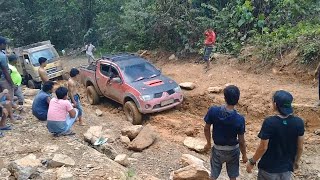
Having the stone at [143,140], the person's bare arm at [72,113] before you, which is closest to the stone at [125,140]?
the stone at [143,140]

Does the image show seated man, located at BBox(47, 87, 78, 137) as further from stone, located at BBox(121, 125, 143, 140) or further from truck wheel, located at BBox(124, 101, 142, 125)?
truck wheel, located at BBox(124, 101, 142, 125)

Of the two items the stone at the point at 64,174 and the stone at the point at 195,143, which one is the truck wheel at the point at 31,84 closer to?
the stone at the point at 195,143

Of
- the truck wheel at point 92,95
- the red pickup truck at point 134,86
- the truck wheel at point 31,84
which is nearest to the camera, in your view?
the red pickup truck at point 134,86

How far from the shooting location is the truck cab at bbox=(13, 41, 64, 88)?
15.2 m

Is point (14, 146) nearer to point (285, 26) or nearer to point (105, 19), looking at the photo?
point (285, 26)

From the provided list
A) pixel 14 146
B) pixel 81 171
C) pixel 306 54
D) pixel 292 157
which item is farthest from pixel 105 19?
pixel 292 157

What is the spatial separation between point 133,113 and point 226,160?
5483 mm

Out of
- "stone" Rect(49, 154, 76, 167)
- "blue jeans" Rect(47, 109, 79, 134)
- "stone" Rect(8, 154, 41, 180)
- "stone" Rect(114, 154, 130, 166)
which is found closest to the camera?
"stone" Rect(8, 154, 41, 180)

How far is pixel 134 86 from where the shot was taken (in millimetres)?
10180

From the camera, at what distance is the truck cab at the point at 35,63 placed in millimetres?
15229

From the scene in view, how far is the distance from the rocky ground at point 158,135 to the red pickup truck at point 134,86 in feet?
1.30

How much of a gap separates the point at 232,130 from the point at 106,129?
200 inches

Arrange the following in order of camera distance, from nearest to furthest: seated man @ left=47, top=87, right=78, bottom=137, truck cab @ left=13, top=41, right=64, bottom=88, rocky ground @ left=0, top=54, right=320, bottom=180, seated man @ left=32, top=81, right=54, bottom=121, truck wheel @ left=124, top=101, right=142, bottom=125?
rocky ground @ left=0, top=54, right=320, bottom=180 → seated man @ left=47, top=87, right=78, bottom=137 → seated man @ left=32, top=81, right=54, bottom=121 → truck wheel @ left=124, top=101, right=142, bottom=125 → truck cab @ left=13, top=41, right=64, bottom=88

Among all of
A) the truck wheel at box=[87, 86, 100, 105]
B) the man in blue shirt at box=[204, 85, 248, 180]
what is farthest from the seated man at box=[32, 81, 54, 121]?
the man in blue shirt at box=[204, 85, 248, 180]
